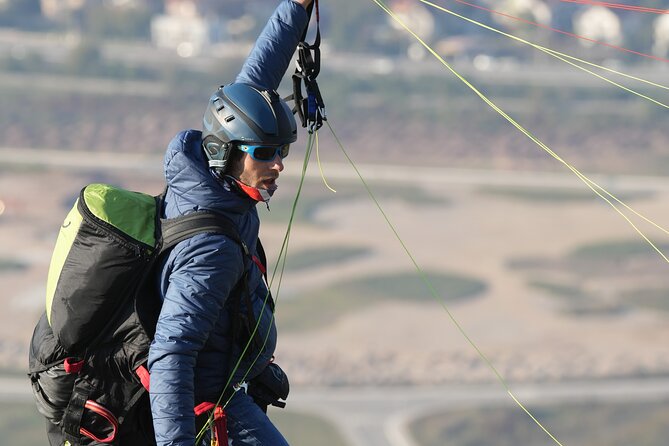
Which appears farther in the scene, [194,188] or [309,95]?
[309,95]

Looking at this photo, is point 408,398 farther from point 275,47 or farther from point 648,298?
point 275,47

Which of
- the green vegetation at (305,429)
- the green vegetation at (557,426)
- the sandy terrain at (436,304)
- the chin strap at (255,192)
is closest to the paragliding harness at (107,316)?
the chin strap at (255,192)

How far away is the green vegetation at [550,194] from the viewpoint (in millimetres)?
71688

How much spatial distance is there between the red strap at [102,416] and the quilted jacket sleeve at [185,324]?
12.0 inches

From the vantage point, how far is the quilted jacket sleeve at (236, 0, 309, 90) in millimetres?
4340

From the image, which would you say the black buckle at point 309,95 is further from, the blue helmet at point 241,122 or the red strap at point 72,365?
the red strap at point 72,365

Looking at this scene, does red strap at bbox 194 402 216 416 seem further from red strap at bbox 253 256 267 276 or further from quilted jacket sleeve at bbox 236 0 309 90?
quilted jacket sleeve at bbox 236 0 309 90

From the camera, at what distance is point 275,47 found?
4387mm

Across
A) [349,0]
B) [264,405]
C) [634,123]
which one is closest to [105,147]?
[349,0]

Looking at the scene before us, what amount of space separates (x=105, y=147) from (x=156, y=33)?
55.7 ft

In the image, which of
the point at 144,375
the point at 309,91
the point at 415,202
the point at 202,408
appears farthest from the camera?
the point at 415,202

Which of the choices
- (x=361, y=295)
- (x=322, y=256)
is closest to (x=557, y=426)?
(x=361, y=295)

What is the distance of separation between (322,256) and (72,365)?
58813 millimetres

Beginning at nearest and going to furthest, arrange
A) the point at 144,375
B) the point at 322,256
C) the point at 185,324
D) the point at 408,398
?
the point at 185,324 → the point at 144,375 → the point at 408,398 → the point at 322,256
